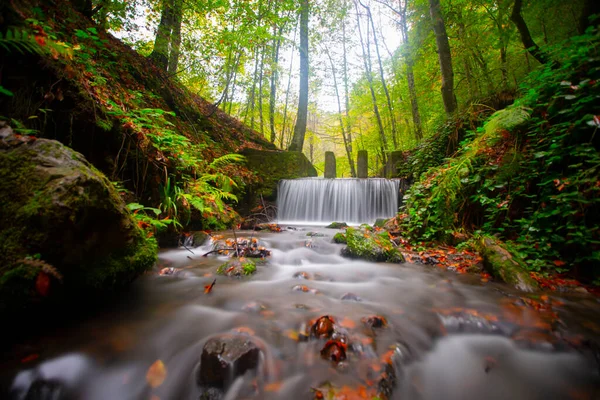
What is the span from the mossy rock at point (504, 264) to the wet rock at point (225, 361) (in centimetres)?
283

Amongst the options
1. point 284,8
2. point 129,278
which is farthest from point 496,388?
point 284,8

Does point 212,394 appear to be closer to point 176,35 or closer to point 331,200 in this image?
point 331,200

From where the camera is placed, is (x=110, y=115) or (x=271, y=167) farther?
(x=271, y=167)

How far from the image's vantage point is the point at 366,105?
1538 centimetres

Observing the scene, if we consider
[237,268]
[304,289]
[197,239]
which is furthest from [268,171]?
[304,289]

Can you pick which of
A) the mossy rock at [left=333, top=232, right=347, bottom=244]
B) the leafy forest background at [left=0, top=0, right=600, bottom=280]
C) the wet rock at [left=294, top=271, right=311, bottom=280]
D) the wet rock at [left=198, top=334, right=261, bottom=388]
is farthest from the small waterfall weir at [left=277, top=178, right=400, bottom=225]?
the wet rock at [left=198, top=334, right=261, bottom=388]

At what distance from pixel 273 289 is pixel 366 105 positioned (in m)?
15.1

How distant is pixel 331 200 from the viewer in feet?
29.6

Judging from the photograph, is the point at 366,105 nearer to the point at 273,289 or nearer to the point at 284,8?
the point at 284,8

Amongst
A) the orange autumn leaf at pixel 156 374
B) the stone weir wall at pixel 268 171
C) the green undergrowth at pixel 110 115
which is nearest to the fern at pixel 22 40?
the green undergrowth at pixel 110 115

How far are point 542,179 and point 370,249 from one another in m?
2.37

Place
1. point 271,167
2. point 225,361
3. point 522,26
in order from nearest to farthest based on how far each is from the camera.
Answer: point 225,361 → point 522,26 → point 271,167

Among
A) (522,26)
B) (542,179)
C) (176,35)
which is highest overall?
(176,35)

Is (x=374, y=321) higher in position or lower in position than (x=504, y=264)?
lower
